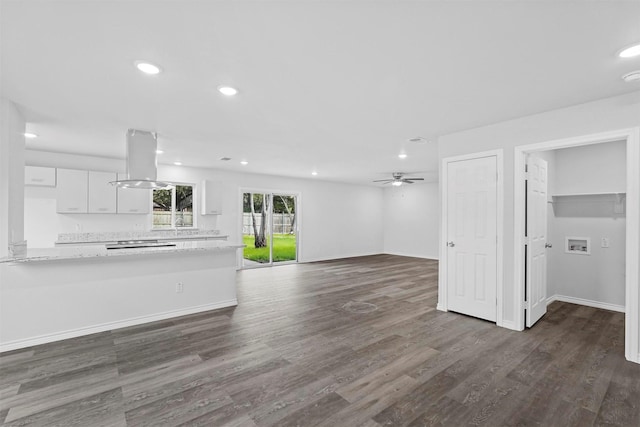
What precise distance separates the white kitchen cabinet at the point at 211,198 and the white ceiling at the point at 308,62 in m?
2.90

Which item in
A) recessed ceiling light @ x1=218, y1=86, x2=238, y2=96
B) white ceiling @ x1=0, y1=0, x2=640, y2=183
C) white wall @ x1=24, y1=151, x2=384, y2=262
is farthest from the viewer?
white wall @ x1=24, y1=151, x2=384, y2=262

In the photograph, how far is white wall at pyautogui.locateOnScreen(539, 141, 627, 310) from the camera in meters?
4.27

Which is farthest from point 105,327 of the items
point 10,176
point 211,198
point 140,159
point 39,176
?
point 211,198

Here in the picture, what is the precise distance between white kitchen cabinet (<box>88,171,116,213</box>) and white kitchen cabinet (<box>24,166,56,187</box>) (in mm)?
553

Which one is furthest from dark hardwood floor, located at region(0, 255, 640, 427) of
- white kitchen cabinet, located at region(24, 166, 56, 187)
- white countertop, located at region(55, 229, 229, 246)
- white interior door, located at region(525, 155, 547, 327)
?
white kitchen cabinet, located at region(24, 166, 56, 187)

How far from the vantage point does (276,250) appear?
8.79 meters

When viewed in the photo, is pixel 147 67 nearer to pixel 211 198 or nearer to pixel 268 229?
pixel 211 198

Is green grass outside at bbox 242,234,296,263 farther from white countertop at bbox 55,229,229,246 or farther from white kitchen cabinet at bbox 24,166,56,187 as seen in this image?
white kitchen cabinet at bbox 24,166,56,187

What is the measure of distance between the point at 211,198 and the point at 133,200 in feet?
5.20

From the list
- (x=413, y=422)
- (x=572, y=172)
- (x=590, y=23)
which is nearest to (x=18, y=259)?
(x=413, y=422)

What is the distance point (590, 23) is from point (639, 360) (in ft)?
9.65

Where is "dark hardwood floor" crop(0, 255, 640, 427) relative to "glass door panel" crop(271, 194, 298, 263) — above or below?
below

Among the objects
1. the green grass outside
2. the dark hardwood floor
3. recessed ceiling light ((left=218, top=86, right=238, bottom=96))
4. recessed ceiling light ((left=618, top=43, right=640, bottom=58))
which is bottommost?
the dark hardwood floor

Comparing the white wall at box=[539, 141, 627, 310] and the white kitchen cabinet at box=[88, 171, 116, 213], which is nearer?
the white wall at box=[539, 141, 627, 310]
